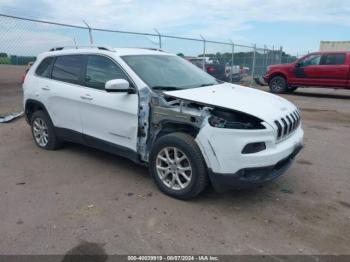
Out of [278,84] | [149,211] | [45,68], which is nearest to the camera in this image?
[149,211]

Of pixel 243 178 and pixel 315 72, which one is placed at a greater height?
pixel 315 72

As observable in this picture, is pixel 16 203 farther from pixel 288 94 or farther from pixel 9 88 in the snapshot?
pixel 288 94

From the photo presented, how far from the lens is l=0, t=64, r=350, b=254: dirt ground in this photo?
327 cm

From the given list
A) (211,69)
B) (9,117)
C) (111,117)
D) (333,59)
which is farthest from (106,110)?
(333,59)

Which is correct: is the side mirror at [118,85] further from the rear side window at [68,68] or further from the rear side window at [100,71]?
the rear side window at [68,68]

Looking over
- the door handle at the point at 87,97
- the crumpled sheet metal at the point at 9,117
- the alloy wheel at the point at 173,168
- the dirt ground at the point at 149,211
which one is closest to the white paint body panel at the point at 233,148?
the alloy wheel at the point at 173,168

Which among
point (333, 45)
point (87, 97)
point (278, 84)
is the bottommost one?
point (278, 84)

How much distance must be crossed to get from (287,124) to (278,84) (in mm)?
12546

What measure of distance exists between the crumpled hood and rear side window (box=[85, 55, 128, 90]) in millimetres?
910

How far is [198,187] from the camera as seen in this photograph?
3.92 metres

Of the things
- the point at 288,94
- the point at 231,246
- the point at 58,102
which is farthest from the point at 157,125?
the point at 288,94

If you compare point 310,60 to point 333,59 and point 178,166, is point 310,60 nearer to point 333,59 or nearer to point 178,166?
point 333,59

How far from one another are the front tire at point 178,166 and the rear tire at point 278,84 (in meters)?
12.8

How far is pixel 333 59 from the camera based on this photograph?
1439cm
